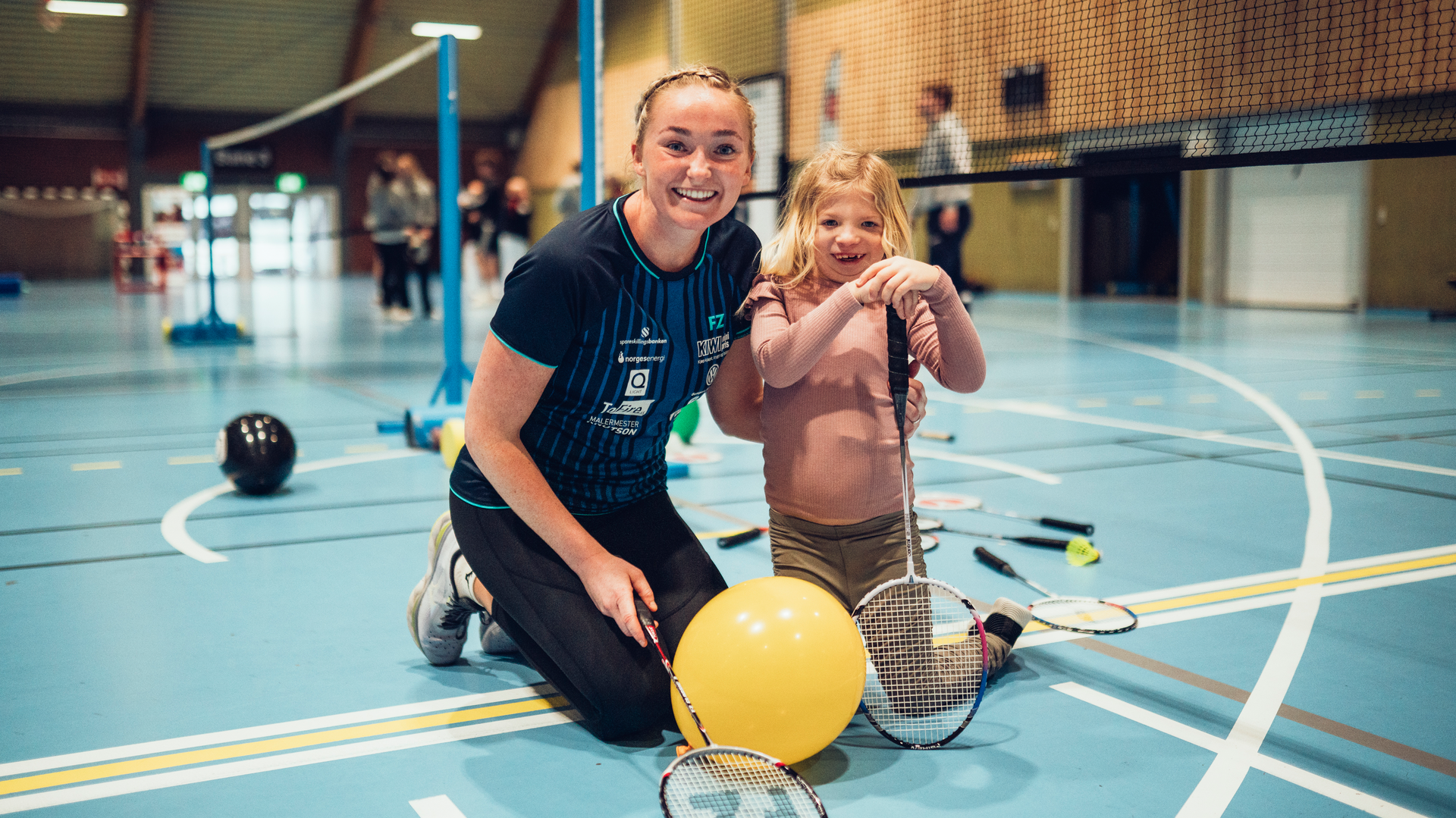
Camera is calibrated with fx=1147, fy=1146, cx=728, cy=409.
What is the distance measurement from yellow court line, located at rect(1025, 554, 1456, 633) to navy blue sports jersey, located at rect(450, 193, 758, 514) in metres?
1.35

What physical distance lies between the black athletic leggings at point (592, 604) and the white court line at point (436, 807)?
1.29 feet

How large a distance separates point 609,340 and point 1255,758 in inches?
64.9

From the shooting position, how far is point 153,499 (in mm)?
4957

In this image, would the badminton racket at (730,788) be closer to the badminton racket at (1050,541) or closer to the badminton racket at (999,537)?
the badminton racket at (1050,541)

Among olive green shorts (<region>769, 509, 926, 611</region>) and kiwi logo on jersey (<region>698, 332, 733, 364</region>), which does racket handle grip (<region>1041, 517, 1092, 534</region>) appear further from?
kiwi logo on jersey (<region>698, 332, 733, 364</region>)

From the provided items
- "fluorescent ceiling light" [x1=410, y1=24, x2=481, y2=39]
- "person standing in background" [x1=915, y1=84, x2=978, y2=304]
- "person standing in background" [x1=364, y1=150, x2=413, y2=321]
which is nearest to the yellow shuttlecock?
"person standing in background" [x1=915, y1=84, x2=978, y2=304]

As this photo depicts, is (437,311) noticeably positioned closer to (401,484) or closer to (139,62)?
(139,62)

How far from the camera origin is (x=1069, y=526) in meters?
4.27

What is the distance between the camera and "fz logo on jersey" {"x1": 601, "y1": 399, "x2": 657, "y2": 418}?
263 cm

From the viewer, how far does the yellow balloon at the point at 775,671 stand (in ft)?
7.47

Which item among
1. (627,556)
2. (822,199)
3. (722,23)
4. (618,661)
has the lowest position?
(618,661)

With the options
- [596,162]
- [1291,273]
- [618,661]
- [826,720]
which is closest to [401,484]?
[596,162]

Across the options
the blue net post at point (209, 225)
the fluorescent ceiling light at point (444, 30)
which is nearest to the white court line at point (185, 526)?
the blue net post at point (209, 225)

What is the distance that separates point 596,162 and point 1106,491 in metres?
2.73
